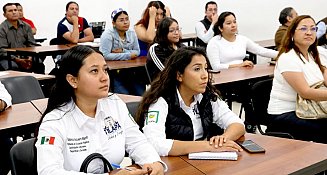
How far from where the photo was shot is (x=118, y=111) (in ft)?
6.93

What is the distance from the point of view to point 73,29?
23.3 ft

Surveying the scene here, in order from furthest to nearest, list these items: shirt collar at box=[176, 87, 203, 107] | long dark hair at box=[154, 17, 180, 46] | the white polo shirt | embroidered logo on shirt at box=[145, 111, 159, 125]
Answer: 1. long dark hair at box=[154, 17, 180, 46]
2. shirt collar at box=[176, 87, 203, 107]
3. embroidered logo on shirt at box=[145, 111, 159, 125]
4. the white polo shirt

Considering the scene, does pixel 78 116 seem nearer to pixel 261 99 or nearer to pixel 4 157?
pixel 4 157

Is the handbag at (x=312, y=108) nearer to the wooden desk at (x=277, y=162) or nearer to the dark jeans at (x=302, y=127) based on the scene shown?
the dark jeans at (x=302, y=127)

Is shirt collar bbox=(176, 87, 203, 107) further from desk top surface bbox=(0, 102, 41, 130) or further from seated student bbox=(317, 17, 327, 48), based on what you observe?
seated student bbox=(317, 17, 327, 48)

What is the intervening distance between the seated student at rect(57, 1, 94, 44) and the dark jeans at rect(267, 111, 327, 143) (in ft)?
14.1

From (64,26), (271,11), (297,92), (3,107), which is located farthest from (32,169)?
(271,11)

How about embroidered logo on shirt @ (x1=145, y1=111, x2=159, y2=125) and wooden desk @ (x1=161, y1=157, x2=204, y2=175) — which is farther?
embroidered logo on shirt @ (x1=145, y1=111, x2=159, y2=125)

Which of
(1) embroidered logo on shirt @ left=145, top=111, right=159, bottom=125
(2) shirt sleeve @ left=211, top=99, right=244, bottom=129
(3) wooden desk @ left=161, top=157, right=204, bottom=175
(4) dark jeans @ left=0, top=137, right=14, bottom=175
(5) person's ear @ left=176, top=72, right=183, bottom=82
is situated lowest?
(4) dark jeans @ left=0, top=137, right=14, bottom=175

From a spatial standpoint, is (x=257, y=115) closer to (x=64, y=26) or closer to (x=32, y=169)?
(x=32, y=169)

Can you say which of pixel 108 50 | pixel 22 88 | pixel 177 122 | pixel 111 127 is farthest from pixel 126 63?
pixel 111 127

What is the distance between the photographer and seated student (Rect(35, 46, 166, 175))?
1.89m

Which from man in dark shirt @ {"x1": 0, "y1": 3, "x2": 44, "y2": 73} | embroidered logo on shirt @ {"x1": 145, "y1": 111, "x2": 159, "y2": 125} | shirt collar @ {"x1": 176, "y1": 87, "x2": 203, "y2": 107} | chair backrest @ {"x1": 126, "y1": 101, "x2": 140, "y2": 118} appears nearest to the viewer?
embroidered logo on shirt @ {"x1": 145, "y1": 111, "x2": 159, "y2": 125}

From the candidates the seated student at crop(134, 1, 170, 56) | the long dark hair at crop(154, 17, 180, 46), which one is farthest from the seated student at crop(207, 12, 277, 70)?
the seated student at crop(134, 1, 170, 56)
